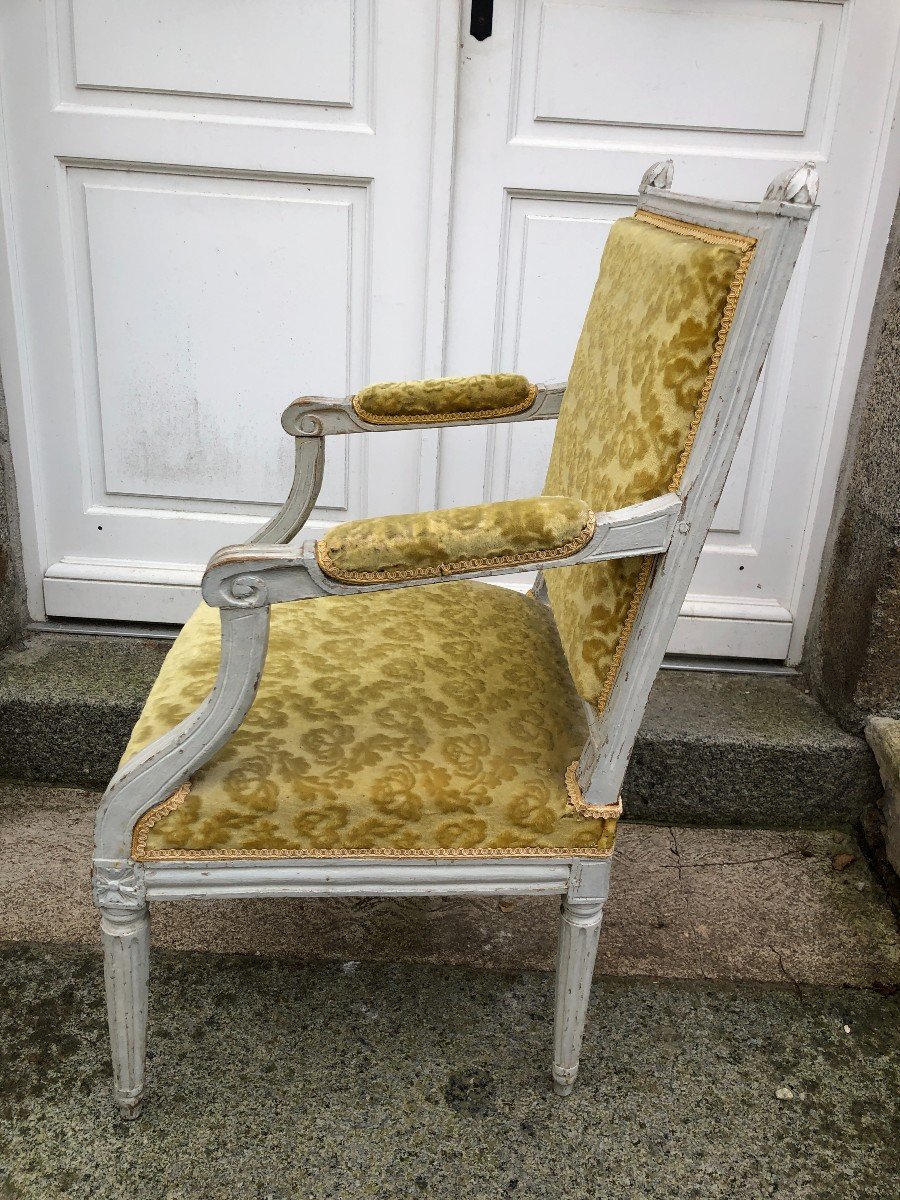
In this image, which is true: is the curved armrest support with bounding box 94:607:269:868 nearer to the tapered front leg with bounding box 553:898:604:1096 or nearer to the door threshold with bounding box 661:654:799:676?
the tapered front leg with bounding box 553:898:604:1096

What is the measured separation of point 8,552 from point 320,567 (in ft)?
4.27

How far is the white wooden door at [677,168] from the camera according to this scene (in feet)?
5.53

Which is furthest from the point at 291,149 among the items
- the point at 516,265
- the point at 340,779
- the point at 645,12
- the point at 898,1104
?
the point at 898,1104

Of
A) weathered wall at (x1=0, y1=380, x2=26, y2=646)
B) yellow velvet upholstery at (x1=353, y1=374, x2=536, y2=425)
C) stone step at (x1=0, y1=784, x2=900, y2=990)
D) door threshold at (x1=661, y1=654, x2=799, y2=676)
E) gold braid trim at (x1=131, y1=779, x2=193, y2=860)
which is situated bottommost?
stone step at (x1=0, y1=784, x2=900, y2=990)

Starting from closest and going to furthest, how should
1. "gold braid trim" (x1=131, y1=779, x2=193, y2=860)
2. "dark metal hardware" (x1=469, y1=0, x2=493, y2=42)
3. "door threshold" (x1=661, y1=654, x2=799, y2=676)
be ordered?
"gold braid trim" (x1=131, y1=779, x2=193, y2=860), "dark metal hardware" (x1=469, y1=0, x2=493, y2=42), "door threshold" (x1=661, y1=654, x2=799, y2=676)

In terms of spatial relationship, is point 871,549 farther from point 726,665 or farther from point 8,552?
point 8,552

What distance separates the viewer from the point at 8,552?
1960 millimetres

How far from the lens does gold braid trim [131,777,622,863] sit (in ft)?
3.40

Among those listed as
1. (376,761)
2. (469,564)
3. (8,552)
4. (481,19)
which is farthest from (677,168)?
(8,552)

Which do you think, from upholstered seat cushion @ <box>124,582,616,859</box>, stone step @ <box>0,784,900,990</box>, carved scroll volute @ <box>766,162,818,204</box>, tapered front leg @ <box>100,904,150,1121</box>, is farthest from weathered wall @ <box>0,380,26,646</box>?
carved scroll volute @ <box>766,162,818,204</box>

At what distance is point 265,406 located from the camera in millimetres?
1924

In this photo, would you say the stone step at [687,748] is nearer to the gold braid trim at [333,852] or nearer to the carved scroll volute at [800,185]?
the gold braid trim at [333,852]

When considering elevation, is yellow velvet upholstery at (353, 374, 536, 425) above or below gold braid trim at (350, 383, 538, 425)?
above

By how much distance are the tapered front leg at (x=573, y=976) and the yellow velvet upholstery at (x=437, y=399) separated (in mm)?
732
